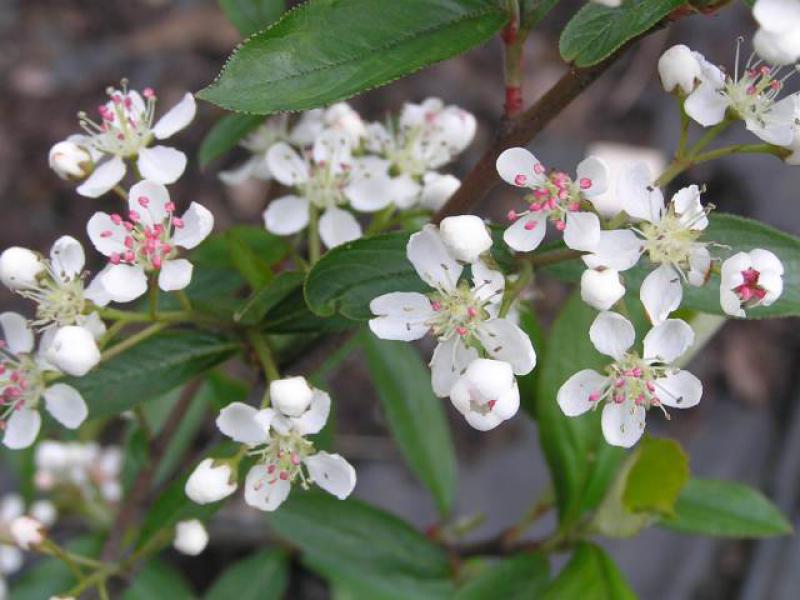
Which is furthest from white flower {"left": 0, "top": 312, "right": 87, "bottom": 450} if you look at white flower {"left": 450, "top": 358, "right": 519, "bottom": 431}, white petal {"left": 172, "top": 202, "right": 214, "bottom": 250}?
white flower {"left": 450, "top": 358, "right": 519, "bottom": 431}

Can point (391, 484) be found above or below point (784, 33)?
below

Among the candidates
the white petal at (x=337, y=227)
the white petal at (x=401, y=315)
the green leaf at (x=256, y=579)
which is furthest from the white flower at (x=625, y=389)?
the green leaf at (x=256, y=579)

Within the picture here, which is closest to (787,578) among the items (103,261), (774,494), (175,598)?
(774,494)

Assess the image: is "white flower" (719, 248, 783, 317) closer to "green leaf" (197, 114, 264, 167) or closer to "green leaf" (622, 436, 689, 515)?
"green leaf" (622, 436, 689, 515)

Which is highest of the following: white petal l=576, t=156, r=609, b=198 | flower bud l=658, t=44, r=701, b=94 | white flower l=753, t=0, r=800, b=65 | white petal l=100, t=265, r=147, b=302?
white flower l=753, t=0, r=800, b=65

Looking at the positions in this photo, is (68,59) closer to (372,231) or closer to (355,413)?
(355,413)

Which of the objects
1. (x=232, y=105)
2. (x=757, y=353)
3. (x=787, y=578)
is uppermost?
(x=232, y=105)

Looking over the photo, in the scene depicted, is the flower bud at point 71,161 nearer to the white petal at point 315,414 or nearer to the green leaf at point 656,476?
the white petal at point 315,414

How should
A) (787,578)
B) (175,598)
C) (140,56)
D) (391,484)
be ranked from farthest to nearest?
(140,56), (391,484), (787,578), (175,598)
